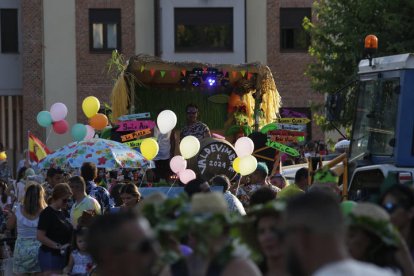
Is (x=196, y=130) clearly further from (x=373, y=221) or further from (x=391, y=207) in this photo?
(x=373, y=221)

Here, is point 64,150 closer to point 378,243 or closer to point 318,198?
point 378,243

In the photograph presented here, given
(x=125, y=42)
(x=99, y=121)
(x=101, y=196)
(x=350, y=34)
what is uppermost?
(x=350, y=34)

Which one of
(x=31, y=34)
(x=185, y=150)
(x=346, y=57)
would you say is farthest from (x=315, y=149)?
(x=31, y=34)

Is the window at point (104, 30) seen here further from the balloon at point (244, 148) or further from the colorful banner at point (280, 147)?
the balloon at point (244, 148)

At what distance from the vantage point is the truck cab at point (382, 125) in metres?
12.9

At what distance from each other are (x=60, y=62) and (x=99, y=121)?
18.8 meters

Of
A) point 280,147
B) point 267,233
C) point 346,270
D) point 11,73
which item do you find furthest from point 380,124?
point 11,73

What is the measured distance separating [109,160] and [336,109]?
5534mm

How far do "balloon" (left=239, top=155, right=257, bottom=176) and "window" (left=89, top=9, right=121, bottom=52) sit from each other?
2339 centimetres

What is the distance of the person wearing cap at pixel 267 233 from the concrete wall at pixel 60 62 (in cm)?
3289

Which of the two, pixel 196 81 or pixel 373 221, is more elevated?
pixel 196 81

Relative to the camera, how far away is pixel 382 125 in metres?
13.5

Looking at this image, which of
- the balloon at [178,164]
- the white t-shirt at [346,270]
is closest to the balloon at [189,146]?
the balloon at [178,164]

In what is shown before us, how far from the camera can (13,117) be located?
40844mm
